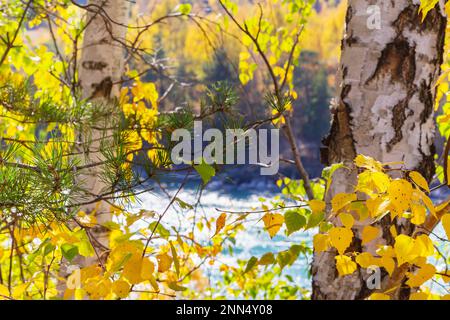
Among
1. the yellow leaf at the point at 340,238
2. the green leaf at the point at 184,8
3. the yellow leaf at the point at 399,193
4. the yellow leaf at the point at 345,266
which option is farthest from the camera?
the green leaf at the point at 184,8

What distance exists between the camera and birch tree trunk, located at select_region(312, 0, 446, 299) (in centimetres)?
128

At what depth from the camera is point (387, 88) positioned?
50.5 inches

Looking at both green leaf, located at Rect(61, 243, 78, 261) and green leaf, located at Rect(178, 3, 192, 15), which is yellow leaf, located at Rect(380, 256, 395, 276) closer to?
green leaf, located at Rect(61, 243, 78, 261)

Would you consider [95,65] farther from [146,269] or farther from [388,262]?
[388,262]

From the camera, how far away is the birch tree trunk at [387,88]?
1281 millimetres

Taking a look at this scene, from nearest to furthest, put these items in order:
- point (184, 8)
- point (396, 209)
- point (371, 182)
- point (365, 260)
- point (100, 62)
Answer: point (396, 209) < point (371, 182) < point (365, 260) < point (100, 62) < point (184, 8)

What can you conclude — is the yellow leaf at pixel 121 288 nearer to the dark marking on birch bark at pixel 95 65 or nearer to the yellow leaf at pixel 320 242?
the yellow leaf at pixel 320 242

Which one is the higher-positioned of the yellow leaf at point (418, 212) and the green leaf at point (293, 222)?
the yellow leaf at point (418, 212)

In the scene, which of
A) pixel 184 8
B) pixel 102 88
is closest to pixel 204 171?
pixel 102 88

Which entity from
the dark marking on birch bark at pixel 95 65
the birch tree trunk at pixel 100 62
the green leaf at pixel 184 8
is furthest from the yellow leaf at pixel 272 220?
the green leaf at pixel 184 8
